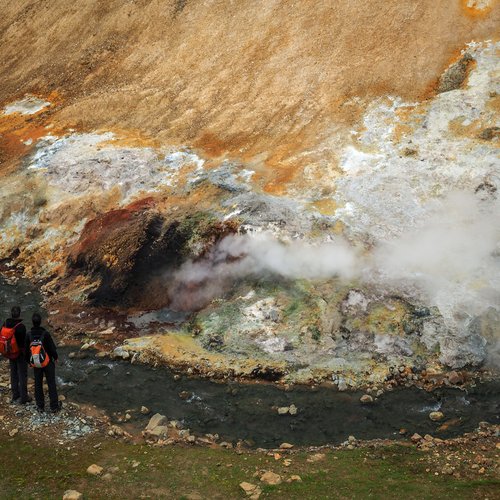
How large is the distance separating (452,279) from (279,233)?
16.3ft

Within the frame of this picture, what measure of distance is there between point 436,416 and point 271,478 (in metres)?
4.63

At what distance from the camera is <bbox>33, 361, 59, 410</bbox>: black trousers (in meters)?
10.6

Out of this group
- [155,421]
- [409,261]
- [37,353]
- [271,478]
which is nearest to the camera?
[271,478]

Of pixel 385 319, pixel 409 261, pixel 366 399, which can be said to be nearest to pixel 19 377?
pixel 366 399

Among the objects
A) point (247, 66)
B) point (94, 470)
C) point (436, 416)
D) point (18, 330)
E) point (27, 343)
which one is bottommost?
point (436, 416)

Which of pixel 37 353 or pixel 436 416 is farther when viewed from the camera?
pixel 436 416

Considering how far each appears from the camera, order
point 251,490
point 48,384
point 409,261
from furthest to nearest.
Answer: point 409,261, point 48,384, point 251,490

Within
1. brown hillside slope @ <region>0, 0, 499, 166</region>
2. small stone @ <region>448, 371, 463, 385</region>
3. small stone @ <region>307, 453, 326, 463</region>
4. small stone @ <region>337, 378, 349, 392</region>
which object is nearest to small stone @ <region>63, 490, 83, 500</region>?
small stone @ <region>307, 453, 326, 463</region>

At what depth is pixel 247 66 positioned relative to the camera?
959 inches

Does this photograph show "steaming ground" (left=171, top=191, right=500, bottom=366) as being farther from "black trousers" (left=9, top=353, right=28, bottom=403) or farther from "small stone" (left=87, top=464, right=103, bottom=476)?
"small stone" (left=87, top=464, right=103, bottom=476)

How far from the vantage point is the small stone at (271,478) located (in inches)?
364

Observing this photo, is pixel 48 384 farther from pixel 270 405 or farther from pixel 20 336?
pixel 270 405

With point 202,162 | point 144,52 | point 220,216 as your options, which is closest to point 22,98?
point 144,52

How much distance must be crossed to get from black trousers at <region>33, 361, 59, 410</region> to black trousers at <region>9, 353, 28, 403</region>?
384mm
